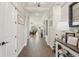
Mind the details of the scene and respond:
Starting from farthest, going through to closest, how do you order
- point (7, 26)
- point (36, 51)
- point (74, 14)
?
point (36, 51) < point (74, 14) < point (7, 26)

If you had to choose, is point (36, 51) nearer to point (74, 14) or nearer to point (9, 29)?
point (9, 29)

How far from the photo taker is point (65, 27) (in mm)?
4336

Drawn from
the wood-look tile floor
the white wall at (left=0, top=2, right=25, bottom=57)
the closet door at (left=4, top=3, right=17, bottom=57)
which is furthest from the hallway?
Answer: the closet door at (left=4, top=3, right=17, bottom=57)

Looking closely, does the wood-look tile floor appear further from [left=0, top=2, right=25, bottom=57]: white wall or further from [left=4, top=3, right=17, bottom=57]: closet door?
[left=4, top=3, right=17, bottom=57]: closet door

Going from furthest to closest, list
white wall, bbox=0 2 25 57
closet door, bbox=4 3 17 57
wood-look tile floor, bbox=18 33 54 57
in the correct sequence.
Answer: wood-look tile floor, bbox=18 33 54 57
closet door, bbox=4 3 17 57
white wall, bbox=0 2 25 57

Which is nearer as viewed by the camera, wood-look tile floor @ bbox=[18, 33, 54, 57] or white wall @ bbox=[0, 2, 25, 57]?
white wall @ bbox=[0, 2, 25, 57]

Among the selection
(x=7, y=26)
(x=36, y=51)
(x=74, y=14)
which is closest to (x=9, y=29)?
(x=7, y=26)

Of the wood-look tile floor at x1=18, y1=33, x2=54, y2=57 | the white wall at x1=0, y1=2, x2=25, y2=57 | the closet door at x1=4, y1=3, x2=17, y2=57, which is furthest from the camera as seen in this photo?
the wood-look tile floor at x1=18, y1=33, x2=54, y2=57

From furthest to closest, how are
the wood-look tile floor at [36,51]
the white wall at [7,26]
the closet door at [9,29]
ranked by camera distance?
the wood-look tile floor at [36,51], the closet door at [9,29], the white wall at [7,26]

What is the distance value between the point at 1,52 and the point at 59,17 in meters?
4.59

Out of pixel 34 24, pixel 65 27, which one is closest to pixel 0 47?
pixel 65 27

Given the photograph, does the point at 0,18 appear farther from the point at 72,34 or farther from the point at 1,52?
the point at 72,34

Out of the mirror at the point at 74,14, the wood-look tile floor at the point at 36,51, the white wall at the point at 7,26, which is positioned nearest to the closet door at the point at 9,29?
the white wall at the point at 7,26

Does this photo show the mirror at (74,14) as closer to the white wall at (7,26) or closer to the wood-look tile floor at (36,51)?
the white wall at (7,26)
